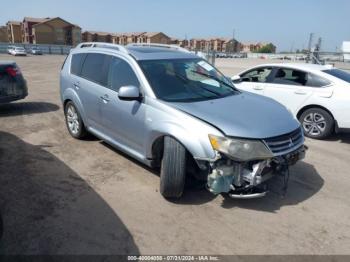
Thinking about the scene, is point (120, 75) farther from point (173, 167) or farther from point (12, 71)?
point (12, 71)

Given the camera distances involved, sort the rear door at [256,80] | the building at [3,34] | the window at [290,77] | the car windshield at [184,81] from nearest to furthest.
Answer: the car windshield at [184,81] → the window at [290,77] → the rear door at [256,80] → the building at [3,34]

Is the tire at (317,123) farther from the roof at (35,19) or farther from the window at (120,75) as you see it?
the roof at (35,19)

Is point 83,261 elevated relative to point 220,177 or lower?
lower

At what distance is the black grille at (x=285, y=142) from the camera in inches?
143

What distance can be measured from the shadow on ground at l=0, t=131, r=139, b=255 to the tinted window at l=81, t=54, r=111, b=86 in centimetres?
144

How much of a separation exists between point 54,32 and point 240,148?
96870 mm

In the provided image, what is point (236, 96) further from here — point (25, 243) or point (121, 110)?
point (25, 243)

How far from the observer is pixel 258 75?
25.9 ft

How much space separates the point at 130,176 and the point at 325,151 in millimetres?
3673

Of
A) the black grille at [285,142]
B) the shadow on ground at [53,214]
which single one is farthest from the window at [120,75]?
the black grille at [285,142]

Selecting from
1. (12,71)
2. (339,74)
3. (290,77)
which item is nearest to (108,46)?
(12,71)

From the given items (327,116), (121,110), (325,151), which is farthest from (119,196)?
(327,116)

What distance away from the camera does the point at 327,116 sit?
6559mm

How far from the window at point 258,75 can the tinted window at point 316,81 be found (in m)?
0.95
